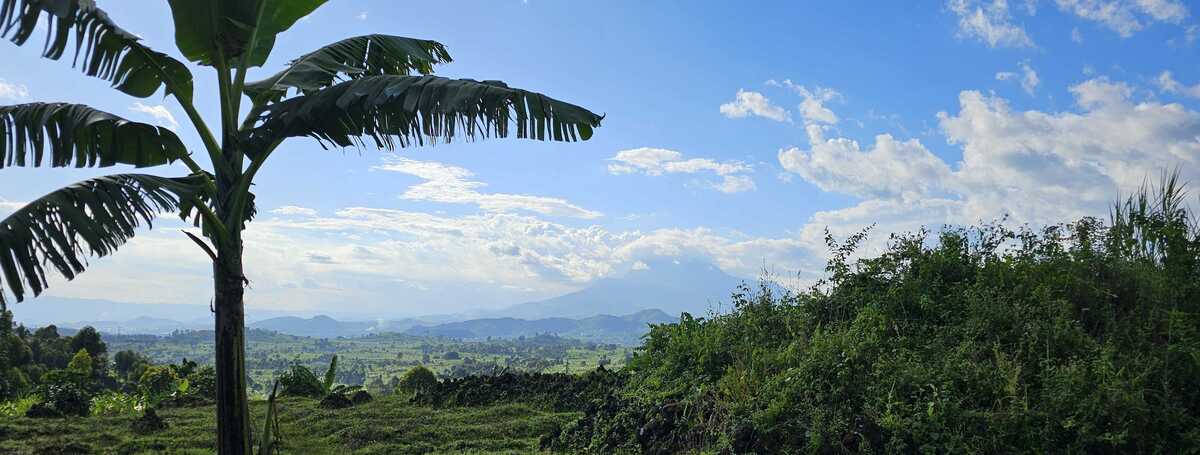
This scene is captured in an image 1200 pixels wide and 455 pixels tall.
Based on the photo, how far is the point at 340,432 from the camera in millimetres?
8188

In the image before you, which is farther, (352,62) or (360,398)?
(360,398)

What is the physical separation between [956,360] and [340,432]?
634cm

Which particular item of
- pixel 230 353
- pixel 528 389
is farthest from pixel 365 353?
pixel 230 353

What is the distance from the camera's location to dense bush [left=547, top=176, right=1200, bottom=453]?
5004mm

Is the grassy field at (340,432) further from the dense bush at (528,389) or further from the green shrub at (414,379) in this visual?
the green shrub at (414,379)

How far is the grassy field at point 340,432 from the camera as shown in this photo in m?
7.32

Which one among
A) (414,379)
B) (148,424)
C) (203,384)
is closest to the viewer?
(148,424)

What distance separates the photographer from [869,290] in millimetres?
7699

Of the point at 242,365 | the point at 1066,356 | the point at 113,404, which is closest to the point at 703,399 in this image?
the point at 1066,356

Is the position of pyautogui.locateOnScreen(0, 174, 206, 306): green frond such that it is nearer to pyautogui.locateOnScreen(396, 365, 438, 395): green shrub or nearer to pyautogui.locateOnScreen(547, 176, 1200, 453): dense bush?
pyautogui.locateOnScreen(547, 176, 1200, 453): dense bush

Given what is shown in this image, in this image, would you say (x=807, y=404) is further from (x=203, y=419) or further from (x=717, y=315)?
(x=203, y=419)

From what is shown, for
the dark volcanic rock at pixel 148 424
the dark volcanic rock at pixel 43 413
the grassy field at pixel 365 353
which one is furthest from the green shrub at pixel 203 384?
the grassy field at pixel 365 353

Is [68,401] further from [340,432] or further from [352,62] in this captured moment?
[352,62]

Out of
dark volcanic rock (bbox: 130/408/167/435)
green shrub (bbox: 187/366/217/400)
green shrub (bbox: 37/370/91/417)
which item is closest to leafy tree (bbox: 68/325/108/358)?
green shrub (bbox: 187/366/217/400)
